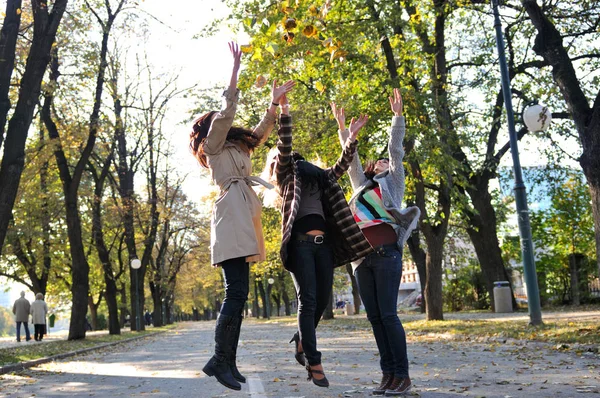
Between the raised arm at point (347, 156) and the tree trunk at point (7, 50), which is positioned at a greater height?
the tree trunk at point (7, 50)

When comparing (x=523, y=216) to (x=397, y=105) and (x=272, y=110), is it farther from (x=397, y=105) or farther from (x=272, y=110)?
(x=272, y=110)

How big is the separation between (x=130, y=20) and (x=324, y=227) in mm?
16772

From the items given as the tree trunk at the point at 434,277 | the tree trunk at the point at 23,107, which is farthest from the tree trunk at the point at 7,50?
the tree trunk at the point at 434,277

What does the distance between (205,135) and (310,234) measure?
3.88 ft

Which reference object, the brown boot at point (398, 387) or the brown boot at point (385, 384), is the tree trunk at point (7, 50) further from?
the brown boot at point (398, 387)

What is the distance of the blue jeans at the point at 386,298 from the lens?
588 cm

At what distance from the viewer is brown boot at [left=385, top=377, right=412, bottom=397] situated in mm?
5812

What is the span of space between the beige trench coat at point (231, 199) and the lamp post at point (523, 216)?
974 cm

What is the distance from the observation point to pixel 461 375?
24.9ft

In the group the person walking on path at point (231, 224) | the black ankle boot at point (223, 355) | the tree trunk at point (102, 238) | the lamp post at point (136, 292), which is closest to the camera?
the black ankle boot at point (223, 355)

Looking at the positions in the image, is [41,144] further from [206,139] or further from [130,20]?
[206,139]

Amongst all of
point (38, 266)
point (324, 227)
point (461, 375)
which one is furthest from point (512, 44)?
point (38, 266)

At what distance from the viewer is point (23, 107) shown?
1304 centimetres

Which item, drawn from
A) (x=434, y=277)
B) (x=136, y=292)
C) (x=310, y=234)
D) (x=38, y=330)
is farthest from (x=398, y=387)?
(x=136, y=292)
